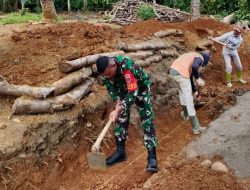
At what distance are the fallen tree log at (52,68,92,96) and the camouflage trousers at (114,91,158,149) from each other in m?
1.15

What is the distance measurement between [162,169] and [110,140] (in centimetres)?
125

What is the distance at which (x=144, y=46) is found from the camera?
9.39m

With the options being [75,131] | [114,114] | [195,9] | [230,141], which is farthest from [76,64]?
[195,9]

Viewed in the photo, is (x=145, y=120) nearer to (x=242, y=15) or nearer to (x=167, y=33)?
(x=167, y=33)

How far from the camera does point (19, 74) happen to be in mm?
7551

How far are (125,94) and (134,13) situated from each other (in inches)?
435

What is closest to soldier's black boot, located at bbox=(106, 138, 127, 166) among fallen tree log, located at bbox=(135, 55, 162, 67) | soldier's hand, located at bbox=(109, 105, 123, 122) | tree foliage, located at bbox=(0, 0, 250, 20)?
soldier's hand, located at bbox=(109, 105, 123, 122)

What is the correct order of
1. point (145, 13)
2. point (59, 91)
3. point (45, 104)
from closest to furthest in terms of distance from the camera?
point (45, 104)
point (59, 91)
point (145, 13)

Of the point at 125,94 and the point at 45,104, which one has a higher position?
the point at 125,94

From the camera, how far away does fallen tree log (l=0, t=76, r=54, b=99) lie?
669 cm

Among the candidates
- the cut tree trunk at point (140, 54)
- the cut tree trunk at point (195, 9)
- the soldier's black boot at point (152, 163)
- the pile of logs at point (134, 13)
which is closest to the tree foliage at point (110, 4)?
the pile of logs at point (134, 13)

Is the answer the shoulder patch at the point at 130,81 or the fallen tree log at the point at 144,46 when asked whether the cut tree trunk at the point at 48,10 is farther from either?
the shoulder patch at the point at 130,81

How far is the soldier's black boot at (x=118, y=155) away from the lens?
663 centimetres

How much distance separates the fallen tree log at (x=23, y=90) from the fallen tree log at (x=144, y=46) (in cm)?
261
